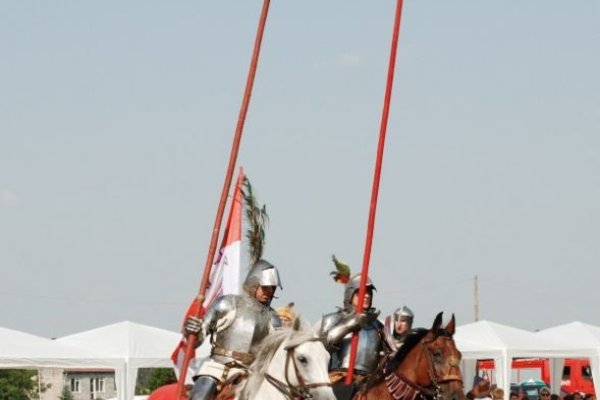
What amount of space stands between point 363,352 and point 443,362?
126cm

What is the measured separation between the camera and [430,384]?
517 inches

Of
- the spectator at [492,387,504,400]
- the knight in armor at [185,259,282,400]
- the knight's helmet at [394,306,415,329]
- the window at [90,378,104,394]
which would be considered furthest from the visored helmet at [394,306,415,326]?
the window at [90,378,104,394]

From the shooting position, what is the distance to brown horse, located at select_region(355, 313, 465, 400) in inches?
512

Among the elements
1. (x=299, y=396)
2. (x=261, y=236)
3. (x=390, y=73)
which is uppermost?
(x=390, y=73)

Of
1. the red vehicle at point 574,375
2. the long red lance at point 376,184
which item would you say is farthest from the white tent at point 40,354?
the red vehicle at point 574,375

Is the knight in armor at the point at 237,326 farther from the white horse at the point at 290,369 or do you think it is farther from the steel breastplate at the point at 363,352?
the steel breastplate at the point at 363,352

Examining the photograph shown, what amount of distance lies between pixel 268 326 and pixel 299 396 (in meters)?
1.91

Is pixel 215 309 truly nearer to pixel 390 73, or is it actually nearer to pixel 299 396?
pixel 299 396

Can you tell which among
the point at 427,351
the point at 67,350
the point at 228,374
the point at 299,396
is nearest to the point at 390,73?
the point at 427,351

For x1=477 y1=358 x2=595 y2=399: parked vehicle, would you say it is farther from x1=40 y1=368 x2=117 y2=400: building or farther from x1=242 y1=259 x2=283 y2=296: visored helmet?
x1=40 y1=368 x2=117 y2=400: building

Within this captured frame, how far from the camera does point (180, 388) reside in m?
11.8

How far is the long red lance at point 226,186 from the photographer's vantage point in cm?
1140

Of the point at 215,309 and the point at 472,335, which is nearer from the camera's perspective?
the point at 215,309

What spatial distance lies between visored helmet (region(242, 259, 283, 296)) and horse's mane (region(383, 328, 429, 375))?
1675 mm
